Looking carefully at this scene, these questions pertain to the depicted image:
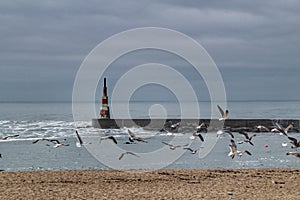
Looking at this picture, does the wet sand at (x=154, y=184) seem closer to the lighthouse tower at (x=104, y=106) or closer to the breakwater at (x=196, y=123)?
the lighthouse tower at (x=104, y=106)

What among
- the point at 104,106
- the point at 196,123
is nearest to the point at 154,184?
the point at 104,106

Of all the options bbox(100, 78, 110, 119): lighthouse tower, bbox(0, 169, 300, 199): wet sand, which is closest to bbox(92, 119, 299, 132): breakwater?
bbox(100, 78, 110, 119): lighthouse tower

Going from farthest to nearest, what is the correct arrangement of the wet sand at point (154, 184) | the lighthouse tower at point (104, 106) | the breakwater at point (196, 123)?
the breakwater at point (196, 123) → the lighthouse tower at point (104, 106) → the wet sand at point (154, 184)

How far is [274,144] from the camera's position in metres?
36.8

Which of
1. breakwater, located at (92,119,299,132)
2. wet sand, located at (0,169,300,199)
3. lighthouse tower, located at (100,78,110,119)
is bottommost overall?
wet sand, located at (0,169,300,199)

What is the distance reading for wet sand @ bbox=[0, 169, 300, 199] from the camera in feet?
47.7

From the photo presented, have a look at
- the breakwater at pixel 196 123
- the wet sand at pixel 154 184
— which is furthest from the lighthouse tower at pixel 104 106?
the wet sand at pixel 154 184

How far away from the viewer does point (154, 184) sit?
16.9 meters

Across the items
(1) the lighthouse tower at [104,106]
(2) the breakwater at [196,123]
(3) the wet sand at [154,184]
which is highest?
(1) the lighthouse tower at [104,106]

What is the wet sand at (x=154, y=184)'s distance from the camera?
1454 centimetres

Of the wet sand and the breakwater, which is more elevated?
the breakwater

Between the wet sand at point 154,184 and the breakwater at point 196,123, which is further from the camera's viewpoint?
the breakwater at point 196,123

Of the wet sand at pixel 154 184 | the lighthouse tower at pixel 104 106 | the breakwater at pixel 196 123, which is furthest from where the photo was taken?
the breakwater at pixel 196 123

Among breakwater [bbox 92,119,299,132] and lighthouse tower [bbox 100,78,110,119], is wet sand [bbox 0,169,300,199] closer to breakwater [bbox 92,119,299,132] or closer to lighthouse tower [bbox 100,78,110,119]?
lighthouse tower [bbox 100,78,110,119]
